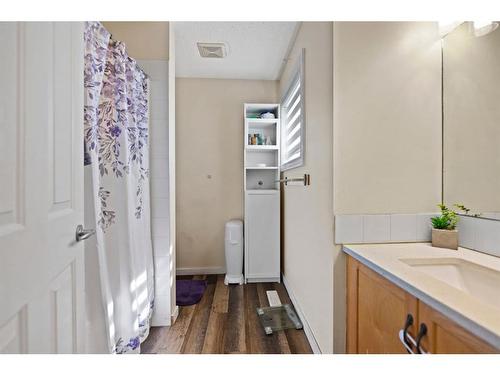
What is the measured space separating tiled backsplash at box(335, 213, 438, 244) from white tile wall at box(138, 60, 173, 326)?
4.12ft

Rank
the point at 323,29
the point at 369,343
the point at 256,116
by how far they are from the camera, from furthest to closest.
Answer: the point at 256,116 < the point at 323,29 < the point at 369,343

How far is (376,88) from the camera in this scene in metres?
1.19

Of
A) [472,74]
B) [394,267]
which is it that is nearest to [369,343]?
[394,267]

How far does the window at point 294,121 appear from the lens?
1.76 meters

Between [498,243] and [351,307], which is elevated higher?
[498,243]

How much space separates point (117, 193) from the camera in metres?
1.36

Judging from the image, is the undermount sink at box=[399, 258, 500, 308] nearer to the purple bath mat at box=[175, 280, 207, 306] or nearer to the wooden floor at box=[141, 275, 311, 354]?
the wooden floor at box=[141, 275, 311, 354]

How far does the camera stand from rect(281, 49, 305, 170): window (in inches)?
69.4

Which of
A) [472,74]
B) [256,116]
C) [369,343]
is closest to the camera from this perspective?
[369,343]

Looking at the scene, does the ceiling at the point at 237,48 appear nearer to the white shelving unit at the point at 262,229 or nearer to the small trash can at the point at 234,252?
the white shelving unit at the point at 262,229

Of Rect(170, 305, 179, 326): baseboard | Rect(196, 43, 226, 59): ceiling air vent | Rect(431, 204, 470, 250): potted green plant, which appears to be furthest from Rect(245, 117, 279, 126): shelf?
Rect(170, 305, 179, 326): baseboard

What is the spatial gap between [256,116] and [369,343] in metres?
2.43

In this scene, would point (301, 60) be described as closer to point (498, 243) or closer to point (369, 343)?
point (498, 243)

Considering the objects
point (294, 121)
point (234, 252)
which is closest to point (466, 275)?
point (294, 121)
